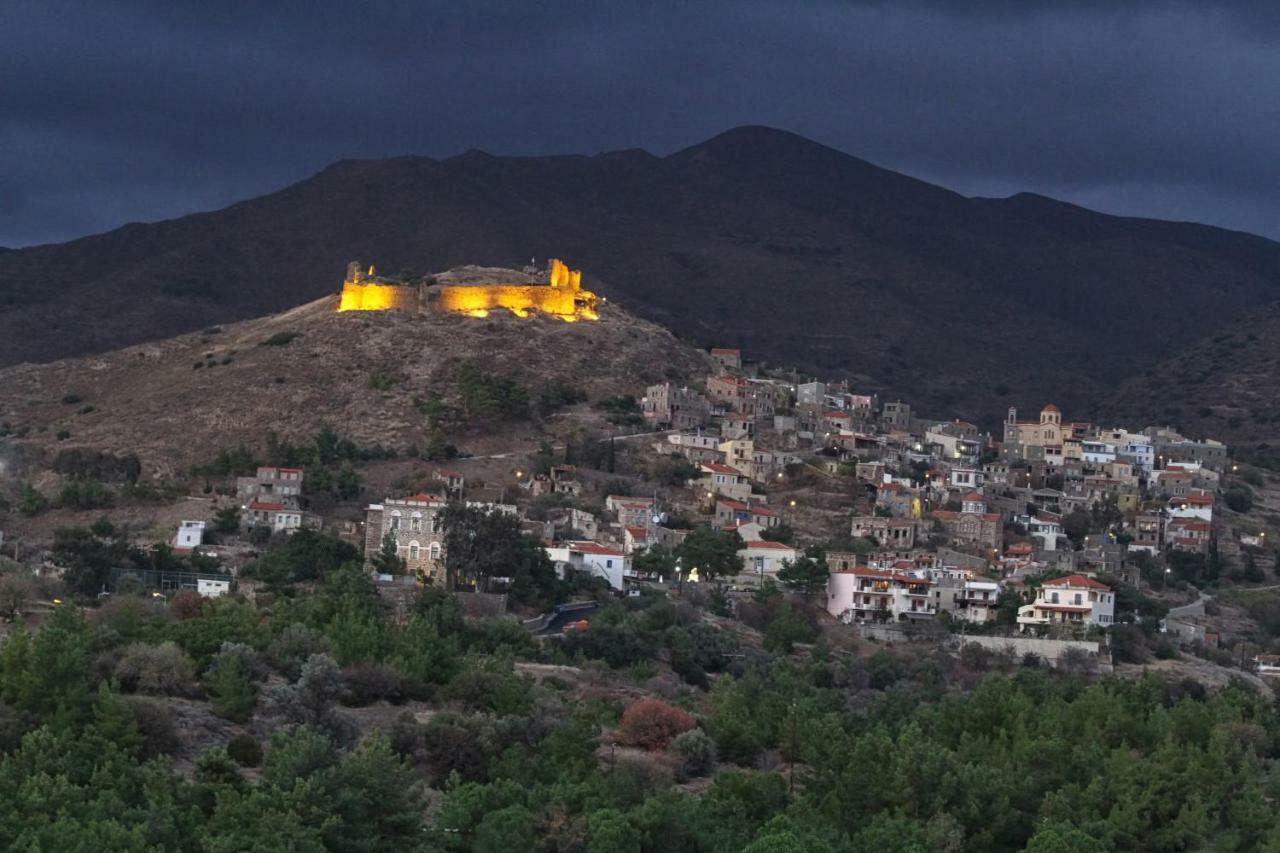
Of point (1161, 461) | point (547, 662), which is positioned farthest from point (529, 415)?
point (547, 662)

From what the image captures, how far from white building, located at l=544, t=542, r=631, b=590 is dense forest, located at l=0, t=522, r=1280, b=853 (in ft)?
28.2

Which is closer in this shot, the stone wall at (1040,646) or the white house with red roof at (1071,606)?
Result: the stone wall at (1040,646)

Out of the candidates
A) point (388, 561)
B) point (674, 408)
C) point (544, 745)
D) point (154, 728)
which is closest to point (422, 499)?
point (388, 561)

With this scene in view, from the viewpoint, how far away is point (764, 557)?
247 feet

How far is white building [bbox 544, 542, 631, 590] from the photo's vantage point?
70.3 m

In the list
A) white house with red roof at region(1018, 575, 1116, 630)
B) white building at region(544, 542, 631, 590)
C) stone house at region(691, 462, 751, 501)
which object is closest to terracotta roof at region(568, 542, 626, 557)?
white building at region(544, 542, 631, 590)

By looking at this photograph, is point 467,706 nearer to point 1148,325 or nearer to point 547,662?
point 547,662

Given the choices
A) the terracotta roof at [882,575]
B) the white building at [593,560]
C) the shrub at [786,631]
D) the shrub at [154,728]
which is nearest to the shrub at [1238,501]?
the terracotta roof at [882,575]

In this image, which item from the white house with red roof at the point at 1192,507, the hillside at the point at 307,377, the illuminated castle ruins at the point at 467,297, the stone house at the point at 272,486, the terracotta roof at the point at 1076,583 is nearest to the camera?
the terracotta roof at the point at 1076,583

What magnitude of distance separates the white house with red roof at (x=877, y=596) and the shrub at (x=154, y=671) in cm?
2763

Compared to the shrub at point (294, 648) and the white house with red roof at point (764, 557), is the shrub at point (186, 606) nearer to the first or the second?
the shrub at point (294, 648)

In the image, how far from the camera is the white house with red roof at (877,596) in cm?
7150

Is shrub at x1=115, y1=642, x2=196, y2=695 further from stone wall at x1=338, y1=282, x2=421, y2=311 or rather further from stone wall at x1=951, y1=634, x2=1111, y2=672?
stone wall at x1=338, y1=282, x2=421, y2=311

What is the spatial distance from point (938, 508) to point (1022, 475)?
907 centimetres
